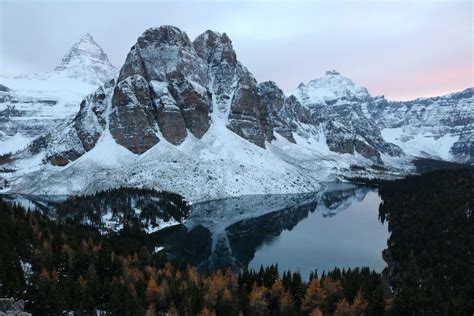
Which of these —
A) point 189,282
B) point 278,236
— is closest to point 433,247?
point 278,236

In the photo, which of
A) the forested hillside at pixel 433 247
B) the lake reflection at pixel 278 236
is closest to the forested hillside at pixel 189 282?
the forested hillside at pixel 433 247

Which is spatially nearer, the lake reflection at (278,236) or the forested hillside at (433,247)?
the forested hillside at (433,247)

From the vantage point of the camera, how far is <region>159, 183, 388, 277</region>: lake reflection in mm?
103750

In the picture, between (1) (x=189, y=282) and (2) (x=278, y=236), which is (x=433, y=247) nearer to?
(2) (x=278, y=236)

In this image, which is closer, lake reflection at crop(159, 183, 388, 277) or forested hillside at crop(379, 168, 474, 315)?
forested hillside at crop(379, 168, 474, 315)

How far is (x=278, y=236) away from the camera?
130750 mm

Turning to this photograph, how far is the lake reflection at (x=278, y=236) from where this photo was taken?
340 feet

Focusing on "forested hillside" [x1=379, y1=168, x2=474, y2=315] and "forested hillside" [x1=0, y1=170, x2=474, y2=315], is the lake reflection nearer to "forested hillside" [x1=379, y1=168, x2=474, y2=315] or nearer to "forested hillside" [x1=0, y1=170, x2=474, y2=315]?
"forested hillside" [x1=379, y1=168, x2=474, y2=315]

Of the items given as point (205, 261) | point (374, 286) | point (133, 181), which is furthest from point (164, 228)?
point (374, 286)

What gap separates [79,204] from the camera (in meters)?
143

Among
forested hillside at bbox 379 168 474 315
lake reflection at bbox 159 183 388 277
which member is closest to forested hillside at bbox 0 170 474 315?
forested hillside at bbox 379 168 474 315

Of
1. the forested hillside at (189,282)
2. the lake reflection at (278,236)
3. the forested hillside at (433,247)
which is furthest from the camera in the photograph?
the lake reflection at (278,236)

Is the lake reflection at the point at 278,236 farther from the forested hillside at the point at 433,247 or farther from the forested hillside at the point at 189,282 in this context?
the forested hillside at the point at 189,282

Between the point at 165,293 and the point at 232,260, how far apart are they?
135 feet
